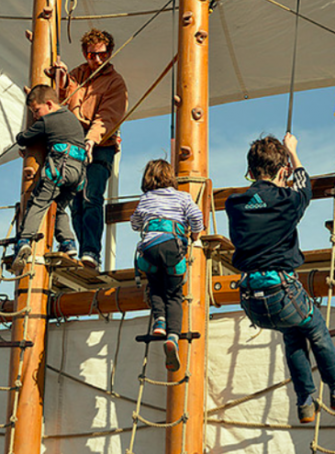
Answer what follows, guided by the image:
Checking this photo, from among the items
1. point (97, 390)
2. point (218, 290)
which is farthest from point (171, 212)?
point (97, 390)

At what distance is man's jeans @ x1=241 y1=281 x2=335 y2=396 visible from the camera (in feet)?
16.8

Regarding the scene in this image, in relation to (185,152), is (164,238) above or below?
below

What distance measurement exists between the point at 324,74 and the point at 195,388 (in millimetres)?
6818

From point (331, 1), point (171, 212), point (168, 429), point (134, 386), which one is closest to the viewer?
point (171, 212)

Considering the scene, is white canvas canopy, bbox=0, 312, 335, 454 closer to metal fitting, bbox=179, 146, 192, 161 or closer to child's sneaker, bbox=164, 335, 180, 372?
metal fitting, bbox=179, 146, 192, 161

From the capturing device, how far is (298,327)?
5.23 meters

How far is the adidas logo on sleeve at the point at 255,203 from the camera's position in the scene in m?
5.17

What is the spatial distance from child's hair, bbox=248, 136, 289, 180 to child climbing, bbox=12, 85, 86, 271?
2.06m

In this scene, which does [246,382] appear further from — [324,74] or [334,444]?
[324,74]

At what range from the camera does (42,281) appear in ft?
24.1

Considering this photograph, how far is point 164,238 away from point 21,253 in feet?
4.56

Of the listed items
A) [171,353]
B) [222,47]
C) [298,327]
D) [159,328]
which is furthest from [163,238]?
[222,47]

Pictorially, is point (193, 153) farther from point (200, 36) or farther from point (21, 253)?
point (21, 253)

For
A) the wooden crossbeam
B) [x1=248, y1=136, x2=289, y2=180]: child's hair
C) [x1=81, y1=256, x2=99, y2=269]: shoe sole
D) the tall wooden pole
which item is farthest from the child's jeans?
the tall wooden pole
